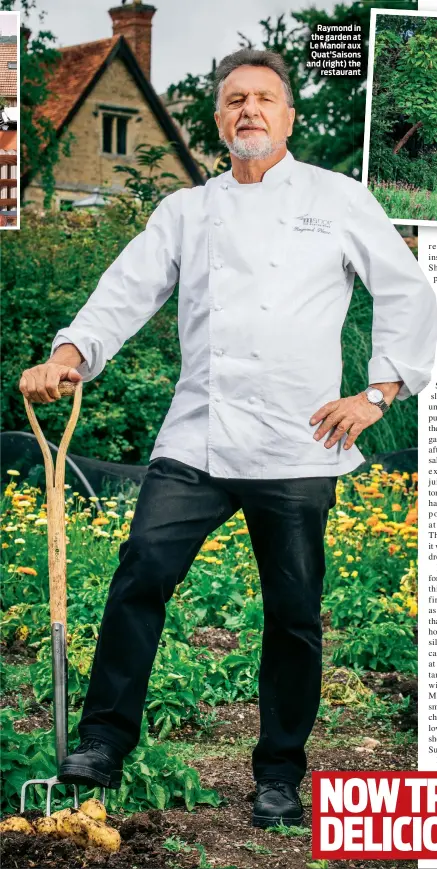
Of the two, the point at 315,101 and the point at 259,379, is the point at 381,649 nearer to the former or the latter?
the point at 259,379

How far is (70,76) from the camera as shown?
22.5 ft

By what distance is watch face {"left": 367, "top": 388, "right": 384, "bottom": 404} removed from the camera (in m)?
3.06

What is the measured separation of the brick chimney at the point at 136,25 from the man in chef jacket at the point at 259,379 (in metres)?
2.88

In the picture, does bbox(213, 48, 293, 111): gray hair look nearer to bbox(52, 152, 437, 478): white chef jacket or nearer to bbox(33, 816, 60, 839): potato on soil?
bbox(52, 152, 437, 478): white chef jacket

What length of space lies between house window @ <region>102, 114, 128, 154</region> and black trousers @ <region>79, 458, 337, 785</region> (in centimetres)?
431

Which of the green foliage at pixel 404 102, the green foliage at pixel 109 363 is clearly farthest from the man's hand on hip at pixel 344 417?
the green foliage at pixel 109 363

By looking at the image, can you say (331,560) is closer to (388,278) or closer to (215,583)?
(215,583)

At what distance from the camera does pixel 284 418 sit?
304cm

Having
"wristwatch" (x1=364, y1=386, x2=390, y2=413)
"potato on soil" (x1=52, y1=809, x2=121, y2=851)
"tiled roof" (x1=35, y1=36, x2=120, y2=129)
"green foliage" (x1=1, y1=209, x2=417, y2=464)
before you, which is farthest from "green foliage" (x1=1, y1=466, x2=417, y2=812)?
"tiled roof" (x1=35, y1=36, x2=120, y2=129)

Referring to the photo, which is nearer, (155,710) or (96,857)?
(96,857)

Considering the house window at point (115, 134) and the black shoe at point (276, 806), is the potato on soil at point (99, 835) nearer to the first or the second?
the black shoe at point (276, 806)

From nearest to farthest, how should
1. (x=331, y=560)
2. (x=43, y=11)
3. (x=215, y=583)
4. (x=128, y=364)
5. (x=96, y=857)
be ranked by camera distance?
(x=96, y=857), (x=215, y=583), (x=331, y=560), (x=43, y=11), (x=128, y=364)

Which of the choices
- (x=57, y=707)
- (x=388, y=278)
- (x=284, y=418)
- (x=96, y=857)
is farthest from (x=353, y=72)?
(x=96, y=857)

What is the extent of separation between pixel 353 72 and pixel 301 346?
56.4 inches
